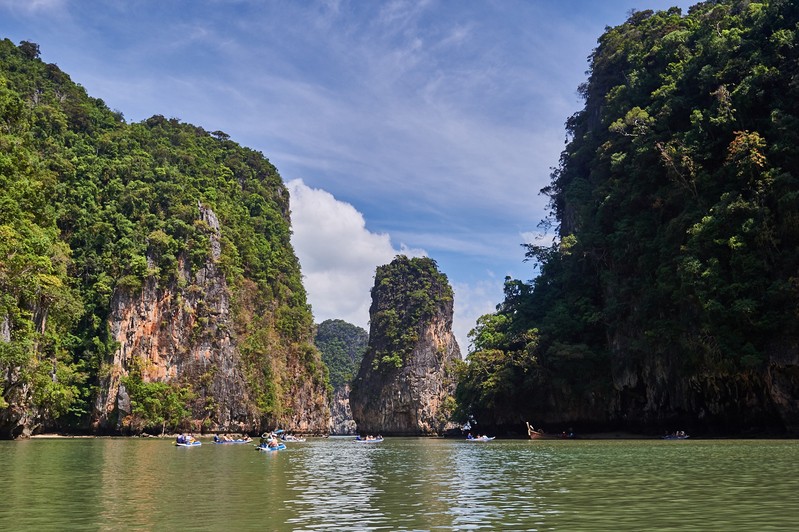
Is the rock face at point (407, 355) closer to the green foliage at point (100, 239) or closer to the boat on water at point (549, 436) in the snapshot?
the green foliage at point (100, 239)

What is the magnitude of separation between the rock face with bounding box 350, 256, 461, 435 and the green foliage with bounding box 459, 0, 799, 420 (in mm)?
43132

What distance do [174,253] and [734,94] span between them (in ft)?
174

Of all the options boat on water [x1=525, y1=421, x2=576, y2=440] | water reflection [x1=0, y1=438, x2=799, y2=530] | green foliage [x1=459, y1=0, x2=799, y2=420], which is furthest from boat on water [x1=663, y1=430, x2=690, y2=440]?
water reflection [x1=0, y1=438, x2=799, y2=530]

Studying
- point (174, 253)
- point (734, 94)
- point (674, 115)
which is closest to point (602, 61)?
point (674, 115)

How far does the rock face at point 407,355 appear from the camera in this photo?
354 feet

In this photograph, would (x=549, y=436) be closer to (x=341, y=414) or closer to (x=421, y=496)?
(x=421, y=496)

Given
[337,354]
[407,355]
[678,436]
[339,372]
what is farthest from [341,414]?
[678,436]

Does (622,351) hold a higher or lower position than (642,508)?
higher

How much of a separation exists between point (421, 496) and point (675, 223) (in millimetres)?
31110

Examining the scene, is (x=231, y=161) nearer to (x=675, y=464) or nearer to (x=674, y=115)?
(x=674, y=115)

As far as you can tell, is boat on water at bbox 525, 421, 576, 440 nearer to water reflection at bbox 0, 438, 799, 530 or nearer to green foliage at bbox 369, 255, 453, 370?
water reflection at bbox 0, 438, 799, 530

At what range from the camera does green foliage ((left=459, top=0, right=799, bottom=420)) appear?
3375 centimetres

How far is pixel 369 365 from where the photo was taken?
11494cm

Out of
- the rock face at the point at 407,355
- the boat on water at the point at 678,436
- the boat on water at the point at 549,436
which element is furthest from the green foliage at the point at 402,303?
the boat on water at the point at 678,436
